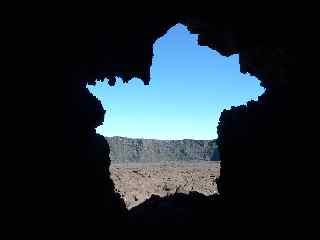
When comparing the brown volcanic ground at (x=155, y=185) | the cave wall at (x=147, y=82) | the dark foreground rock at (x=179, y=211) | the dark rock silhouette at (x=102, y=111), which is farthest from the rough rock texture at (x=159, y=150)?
the dark rock silhouette at (x=102, y=111)

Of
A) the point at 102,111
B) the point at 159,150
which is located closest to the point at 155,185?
the point at 102,111

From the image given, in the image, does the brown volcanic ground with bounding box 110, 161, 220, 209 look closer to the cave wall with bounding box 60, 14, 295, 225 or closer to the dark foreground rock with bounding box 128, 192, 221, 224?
the dark foreground rock with bounding box 128, 192, 221, 224

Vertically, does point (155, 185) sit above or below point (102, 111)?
below

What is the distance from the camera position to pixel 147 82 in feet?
62.6

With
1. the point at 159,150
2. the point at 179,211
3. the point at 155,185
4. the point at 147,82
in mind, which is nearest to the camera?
the point at 147,82

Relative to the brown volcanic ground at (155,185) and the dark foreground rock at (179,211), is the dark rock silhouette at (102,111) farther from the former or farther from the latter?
the brown volcanic ground at (155,185)

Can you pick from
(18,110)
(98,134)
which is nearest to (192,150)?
(98,134)

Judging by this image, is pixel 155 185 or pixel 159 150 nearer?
pixel 155 185

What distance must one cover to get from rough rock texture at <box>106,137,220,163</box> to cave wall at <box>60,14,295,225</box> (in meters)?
92.8

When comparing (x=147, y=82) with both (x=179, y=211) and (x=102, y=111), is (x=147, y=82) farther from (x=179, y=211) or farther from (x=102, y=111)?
(x=179, y=211)

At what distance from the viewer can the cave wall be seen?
1466cm

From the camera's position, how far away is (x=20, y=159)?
1123 cm

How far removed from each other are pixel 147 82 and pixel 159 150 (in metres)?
99.0

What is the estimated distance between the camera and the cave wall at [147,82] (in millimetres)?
14664
